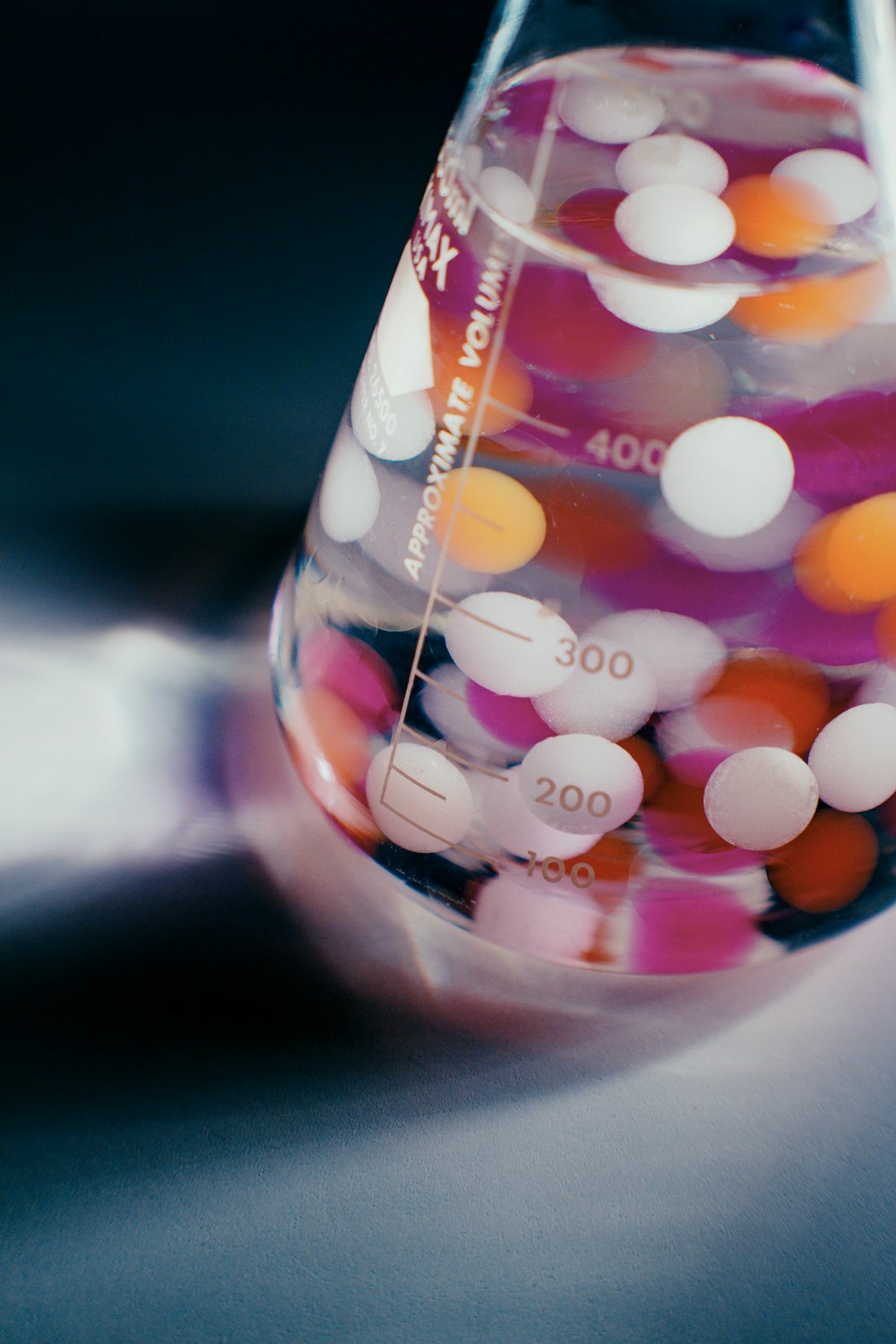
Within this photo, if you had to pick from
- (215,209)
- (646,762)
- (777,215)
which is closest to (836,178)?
(777,215)

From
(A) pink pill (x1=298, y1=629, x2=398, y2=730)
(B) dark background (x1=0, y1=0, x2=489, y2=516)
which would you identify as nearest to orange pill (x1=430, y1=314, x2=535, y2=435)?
(A) pink pill (x1=298, y1=629, x2=398, y2=730)

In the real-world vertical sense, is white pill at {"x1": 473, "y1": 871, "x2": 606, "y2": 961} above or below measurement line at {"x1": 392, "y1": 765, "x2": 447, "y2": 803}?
below

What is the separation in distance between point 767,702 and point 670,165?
0.22 m

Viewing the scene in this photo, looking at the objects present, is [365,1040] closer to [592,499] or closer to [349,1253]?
[349,1253]

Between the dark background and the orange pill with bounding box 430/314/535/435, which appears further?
the dark background

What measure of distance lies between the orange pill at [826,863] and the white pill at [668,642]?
0.08 m

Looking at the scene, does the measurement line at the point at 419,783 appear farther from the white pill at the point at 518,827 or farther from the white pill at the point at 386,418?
the white pill at the point at 386,418

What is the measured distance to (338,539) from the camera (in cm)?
50

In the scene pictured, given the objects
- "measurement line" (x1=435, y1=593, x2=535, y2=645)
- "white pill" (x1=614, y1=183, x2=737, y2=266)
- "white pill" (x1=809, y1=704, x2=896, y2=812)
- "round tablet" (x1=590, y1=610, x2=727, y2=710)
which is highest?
"white pill" (x1=614, y1=183, x2=737, y2=266)

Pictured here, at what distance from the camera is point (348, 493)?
50cm

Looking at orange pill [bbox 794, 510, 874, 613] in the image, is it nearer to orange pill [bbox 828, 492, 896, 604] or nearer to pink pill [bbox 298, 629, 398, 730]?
orange pill [bbox 828, 492, 896, 604]

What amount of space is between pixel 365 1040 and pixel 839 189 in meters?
0.37

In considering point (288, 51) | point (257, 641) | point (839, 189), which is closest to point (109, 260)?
point (288, 51)

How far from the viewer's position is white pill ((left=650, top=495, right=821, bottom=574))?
0.41 m
